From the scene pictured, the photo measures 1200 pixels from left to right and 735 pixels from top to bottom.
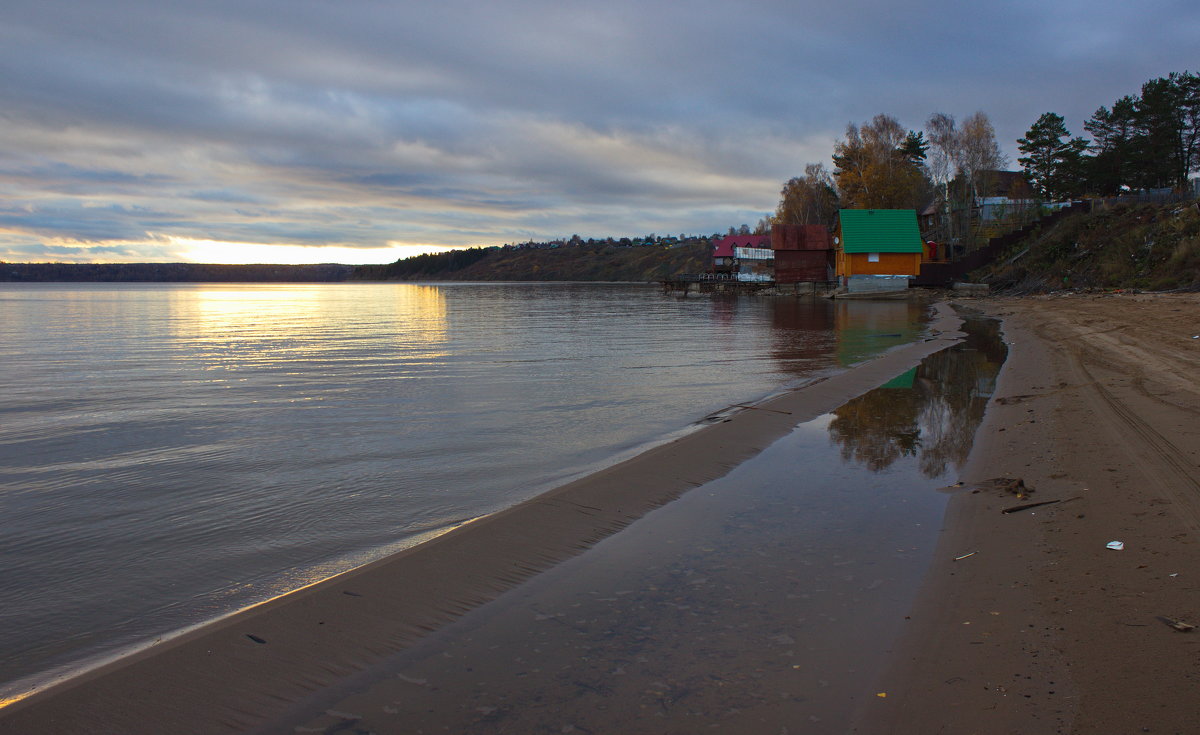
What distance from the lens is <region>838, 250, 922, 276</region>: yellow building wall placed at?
173 ft

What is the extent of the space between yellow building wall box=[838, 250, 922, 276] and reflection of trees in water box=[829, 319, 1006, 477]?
40432mm

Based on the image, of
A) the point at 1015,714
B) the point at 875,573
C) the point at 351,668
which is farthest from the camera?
the point at 875,573

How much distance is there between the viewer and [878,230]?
53.2 metres

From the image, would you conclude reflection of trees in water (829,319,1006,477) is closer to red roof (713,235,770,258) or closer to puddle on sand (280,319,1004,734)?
puddle on sand (280,319,1004,734)

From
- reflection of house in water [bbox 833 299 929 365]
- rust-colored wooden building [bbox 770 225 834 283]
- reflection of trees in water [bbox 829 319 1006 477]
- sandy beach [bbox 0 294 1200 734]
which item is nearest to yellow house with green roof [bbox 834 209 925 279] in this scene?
rust-colored wooden building [bbox 770 225 834 283]

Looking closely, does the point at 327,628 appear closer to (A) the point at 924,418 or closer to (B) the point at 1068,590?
(B) the point at 1068,590

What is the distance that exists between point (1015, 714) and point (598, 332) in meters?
26.0

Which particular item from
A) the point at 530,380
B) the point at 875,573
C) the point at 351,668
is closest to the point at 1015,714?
the point at 875,573

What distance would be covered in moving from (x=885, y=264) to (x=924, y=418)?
47446 mm

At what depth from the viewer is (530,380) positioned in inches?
588

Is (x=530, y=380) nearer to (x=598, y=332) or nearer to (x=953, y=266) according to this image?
(x=598, y=332)

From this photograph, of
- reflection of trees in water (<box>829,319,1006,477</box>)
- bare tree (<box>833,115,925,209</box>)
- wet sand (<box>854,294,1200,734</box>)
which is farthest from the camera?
bare tree (<box>833,115,925,209</box>)

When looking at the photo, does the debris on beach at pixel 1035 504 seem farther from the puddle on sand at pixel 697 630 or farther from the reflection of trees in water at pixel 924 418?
the reflection of trees in water at pixel 924 418

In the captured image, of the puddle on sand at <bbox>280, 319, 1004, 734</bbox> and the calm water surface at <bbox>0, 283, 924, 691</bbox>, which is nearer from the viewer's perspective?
the puddle on sand at <bbox>280, 319, 1004, 734</bbox>
